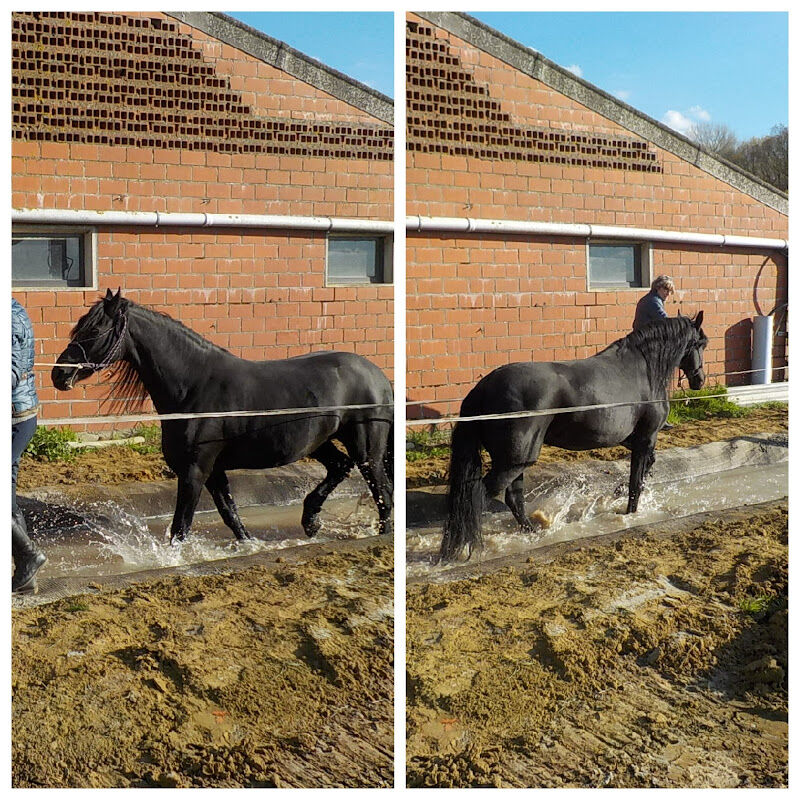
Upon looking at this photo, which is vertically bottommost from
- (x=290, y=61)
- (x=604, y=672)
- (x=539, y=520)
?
(x=604, y=672)

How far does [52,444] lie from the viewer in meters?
3.74

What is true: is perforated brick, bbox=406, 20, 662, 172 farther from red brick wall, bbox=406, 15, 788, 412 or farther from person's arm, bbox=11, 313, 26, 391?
person's arm, bbox=11, 313, 26, 391

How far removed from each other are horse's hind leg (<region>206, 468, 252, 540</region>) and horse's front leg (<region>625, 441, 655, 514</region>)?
4.83 feet

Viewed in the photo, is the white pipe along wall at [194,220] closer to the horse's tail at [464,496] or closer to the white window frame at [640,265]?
the white window frame at [640,265]

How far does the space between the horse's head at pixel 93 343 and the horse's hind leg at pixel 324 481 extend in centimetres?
88

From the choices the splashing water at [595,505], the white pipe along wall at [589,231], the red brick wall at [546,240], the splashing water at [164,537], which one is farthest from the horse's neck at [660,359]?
the splashing water at [164,537]

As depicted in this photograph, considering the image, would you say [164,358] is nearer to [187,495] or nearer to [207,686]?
[187,495]

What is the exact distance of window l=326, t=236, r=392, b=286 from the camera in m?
3.57

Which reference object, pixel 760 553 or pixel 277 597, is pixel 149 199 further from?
pixel 760 553

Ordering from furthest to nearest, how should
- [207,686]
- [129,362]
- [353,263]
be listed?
[353,263] → [129,362] → [207,686]

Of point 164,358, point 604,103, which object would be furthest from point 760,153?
point 164,358

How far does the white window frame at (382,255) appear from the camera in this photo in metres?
3.54

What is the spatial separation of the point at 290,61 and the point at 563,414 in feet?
6.12
